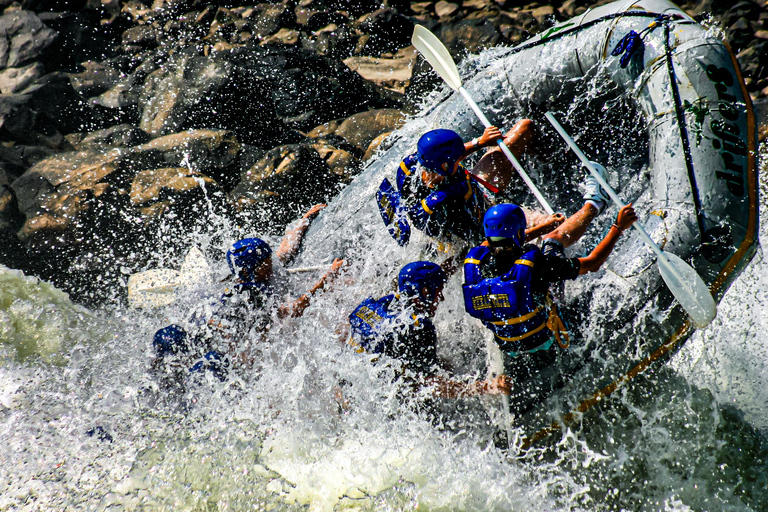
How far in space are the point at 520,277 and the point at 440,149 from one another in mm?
1055

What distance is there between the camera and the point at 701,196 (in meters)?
2.84

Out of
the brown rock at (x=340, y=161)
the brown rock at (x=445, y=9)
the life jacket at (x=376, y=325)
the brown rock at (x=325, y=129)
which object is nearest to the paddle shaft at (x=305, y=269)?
the life jacket at (x=376, y=325)

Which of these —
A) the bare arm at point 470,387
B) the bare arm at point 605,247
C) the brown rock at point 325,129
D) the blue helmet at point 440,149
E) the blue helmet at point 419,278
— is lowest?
the brown rock at point 325,129

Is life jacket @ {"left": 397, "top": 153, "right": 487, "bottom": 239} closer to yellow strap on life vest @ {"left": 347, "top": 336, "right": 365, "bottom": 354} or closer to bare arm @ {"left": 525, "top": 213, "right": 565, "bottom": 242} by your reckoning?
bare arm @ {"left": 525, "top": 213, "right": 565, "bottom": 242}

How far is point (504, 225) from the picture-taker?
2508 mm

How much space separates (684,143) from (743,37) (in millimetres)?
3753

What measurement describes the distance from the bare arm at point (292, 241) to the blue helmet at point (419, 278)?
2096 mm

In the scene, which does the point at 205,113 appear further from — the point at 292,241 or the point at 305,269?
the point at 305,269

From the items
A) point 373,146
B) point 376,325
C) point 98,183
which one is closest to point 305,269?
point 376,325

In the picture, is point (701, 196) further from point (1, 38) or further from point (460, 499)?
point (1, 38)

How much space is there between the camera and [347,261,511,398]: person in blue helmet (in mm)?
2855

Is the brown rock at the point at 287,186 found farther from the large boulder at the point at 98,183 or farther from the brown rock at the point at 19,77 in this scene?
the brown rock at the point at 19,77

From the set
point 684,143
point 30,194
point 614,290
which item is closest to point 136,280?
point 30,194

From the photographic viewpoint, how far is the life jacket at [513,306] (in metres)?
2.47
